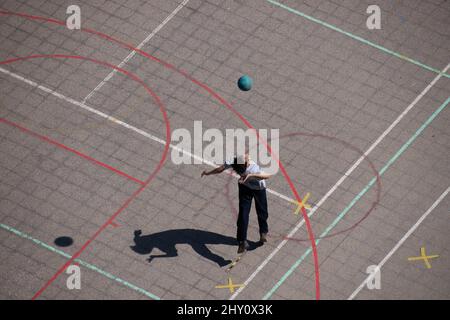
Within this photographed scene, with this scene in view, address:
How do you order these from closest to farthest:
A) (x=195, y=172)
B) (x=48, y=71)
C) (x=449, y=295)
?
(x=449, y=295), (x=195, y=172), (x=48, y=71)

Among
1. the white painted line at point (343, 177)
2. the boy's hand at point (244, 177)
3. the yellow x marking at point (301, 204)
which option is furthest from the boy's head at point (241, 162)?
the yellow x marking at point (301, 204)

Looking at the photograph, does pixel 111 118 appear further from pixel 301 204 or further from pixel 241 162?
pixel 301 204

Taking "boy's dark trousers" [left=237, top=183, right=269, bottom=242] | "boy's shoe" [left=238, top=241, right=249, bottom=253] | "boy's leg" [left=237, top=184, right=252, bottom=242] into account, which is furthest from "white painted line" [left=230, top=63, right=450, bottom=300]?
"boy's leg" [left=237, top=184, right=252, bottom=242]

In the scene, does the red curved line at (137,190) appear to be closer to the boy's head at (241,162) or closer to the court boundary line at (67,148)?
the court boundary line at (67,148)

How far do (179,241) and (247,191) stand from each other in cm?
293

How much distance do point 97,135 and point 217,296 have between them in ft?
23.2

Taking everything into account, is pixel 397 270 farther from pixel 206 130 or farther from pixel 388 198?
pixel 206 130

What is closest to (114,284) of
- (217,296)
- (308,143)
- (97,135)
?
(217,296)

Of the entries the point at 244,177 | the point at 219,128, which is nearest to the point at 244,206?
the point at 244,177

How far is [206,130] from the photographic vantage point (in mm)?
37656

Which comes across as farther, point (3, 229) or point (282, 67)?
point (282, 67)

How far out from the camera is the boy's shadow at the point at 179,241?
3478 cm

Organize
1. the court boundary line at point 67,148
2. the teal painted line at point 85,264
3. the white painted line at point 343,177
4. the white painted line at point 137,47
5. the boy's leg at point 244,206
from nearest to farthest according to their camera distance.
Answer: the boy's leg at point 244,206 < the teal painted line at point 85,264 < the white painted line at point 343,177 < the court boundary line at point 67,148 < the white painted line at point 137,47

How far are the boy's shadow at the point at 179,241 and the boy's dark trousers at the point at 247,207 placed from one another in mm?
940
